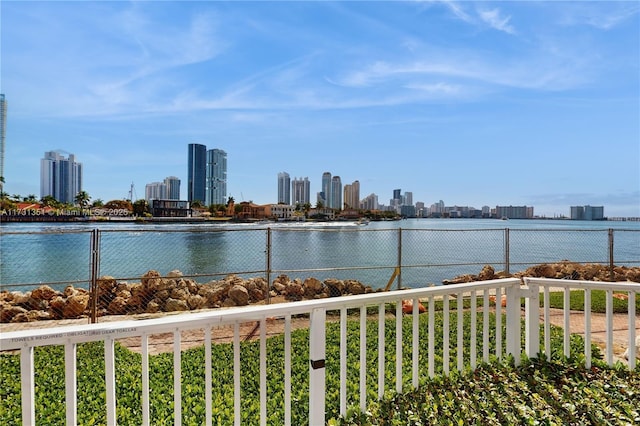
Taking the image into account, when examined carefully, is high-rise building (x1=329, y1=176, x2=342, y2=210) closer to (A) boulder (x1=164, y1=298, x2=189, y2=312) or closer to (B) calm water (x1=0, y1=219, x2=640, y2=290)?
(B) calm water (x1=0, y1=219, x2=640, y2=290)

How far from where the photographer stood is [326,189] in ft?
279

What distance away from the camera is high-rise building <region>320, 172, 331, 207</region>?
7975cm

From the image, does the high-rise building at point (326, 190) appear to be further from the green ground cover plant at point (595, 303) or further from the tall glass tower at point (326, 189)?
the green ground cover plant at point (595, 303)

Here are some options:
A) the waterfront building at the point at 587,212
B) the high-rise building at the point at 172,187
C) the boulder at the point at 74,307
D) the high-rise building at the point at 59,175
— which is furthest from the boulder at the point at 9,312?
the high-rise building at the point at 172,187

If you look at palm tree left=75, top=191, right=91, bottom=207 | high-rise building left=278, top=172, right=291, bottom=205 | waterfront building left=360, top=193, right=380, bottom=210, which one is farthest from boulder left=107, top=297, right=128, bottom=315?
high-rise building left=278, top=172, right=291, bottom=205

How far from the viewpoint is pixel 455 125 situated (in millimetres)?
14766

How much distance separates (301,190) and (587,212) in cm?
5448

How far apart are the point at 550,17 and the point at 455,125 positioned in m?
8.39

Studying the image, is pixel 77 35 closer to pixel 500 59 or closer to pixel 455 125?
pixel 500 59

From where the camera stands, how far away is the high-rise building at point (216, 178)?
80.5 m

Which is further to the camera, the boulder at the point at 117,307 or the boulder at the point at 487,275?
the boulder at the point at 487,275

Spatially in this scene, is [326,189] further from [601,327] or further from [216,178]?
[601,327]

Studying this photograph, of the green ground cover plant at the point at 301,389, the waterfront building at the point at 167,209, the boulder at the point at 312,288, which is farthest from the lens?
the waterfront building at the point at 167,209

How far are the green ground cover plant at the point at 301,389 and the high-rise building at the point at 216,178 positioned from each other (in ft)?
257
